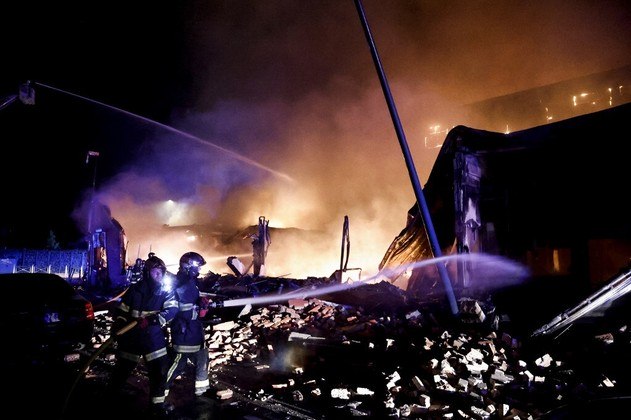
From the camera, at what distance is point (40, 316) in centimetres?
592

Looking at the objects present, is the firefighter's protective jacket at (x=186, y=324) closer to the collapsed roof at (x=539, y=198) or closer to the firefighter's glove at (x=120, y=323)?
the firefighter's glove at (x=120, y=323)

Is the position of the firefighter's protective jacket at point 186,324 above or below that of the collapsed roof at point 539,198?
below

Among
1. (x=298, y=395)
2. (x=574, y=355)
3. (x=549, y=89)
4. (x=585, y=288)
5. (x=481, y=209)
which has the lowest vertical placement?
(x=298, y=395)

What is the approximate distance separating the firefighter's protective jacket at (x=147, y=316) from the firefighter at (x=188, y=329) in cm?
20

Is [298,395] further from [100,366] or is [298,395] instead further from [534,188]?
[534,188]

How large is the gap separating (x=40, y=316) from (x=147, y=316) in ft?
9.39

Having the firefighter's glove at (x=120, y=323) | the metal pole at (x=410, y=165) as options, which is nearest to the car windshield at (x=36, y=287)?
the firefighter's glove at (x=120, y=323)

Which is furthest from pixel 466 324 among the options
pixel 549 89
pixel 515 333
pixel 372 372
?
pixel 549 89

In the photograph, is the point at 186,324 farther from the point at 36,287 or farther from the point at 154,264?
the point at 36,287

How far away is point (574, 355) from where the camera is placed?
521 centimetres

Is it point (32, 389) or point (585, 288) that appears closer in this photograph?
point (32, 389)

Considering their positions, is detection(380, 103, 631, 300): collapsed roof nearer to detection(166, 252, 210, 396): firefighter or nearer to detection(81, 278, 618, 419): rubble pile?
detection(81, 278, 618, 419): rubble pile

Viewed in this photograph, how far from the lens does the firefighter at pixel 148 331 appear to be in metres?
4.41

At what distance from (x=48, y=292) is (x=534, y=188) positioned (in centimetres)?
1098
